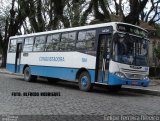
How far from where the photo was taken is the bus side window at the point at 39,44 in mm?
22531

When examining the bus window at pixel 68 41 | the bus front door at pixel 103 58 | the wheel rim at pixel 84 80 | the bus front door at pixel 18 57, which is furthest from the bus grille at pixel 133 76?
the bus front door at pixel 18 57

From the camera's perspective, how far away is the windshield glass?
1662cm

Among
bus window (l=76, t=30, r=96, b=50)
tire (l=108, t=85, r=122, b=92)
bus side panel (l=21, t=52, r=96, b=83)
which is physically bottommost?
tire (l=108, t=85, r=122, b=92)

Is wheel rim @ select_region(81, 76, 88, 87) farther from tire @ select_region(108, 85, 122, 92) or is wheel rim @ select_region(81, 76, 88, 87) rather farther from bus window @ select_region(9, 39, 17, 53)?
bus window @ select_region(9, 39, 17, 53)

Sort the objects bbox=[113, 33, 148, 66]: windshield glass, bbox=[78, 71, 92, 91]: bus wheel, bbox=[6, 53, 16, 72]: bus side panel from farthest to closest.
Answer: bbox=[6, 53, 16, 72]: bus side panel, bbox=[78, 71, 92, 91]: bus wheel, bbox=[113, 33, 148, 66]: windshield glass

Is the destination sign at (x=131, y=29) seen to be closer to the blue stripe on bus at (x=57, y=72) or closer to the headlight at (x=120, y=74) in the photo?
the headlight at (x=120, y=74)


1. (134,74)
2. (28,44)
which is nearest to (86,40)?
(134,74)

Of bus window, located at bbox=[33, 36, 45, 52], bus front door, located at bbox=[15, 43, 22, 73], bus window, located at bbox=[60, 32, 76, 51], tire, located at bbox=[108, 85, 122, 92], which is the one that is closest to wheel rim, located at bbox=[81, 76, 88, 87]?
tire, located at bbox=[108, 85, 122, 92]

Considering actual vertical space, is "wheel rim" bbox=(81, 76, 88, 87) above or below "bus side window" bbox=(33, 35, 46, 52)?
below

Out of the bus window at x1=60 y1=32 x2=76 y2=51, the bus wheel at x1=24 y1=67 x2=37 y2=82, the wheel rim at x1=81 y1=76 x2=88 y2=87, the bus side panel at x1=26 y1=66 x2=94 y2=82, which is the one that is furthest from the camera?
the bus wheel at x1=24 y1=67 x2=37 y2=82

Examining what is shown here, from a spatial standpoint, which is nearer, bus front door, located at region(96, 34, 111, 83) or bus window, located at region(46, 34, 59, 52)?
bus front door, located at region(96, 34, 111, 83)

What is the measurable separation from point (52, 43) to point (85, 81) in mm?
4259

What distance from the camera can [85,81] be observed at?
18.1 m

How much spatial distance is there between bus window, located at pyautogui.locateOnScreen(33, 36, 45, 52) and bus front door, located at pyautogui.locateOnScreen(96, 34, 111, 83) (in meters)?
5.85
